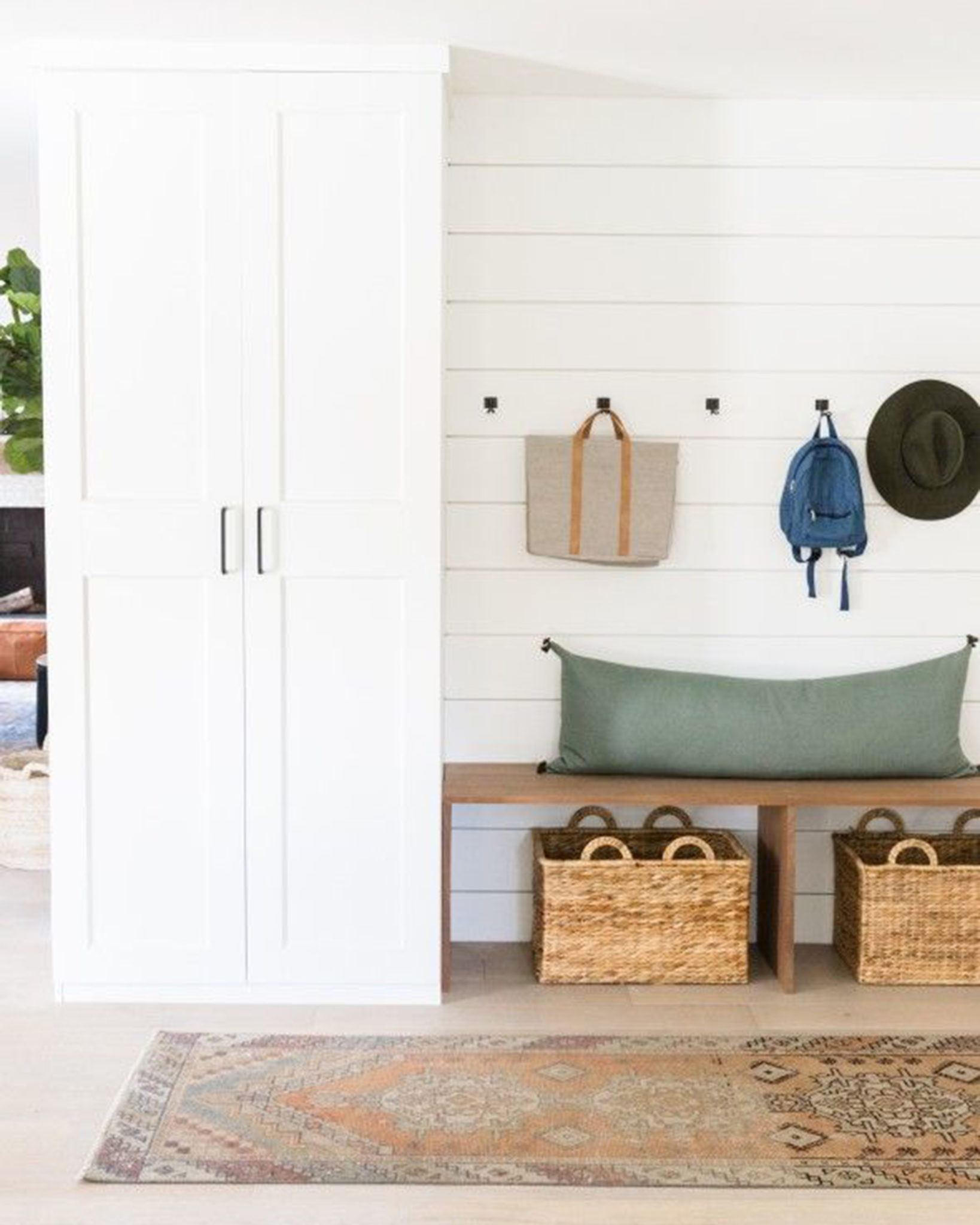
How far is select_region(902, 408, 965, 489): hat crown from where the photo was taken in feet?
13.5

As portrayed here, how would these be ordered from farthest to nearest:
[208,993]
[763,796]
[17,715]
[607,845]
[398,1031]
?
[17,715]
[607,845]
[763,796]
[208,993]
[398,1031]

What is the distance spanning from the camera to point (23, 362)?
15.8ft

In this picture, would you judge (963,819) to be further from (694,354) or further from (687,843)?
(694,354)

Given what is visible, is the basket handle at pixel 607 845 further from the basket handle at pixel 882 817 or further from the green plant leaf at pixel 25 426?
the green plant leaf at pixel 25 426

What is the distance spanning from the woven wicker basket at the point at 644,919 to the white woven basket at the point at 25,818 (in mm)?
1827

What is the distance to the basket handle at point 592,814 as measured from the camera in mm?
4199

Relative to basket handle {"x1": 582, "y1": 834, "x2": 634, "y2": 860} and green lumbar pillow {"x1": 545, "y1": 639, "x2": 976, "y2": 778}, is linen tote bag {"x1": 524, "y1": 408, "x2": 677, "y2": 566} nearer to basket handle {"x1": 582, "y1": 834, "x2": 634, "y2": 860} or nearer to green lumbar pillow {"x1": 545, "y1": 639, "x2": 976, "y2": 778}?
green lumbar pillow {"x1": 545, "y1": 639, "x2": 976, "y2": 778}

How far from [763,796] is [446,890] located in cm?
85

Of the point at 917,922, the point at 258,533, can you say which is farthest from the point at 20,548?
the point at 917,922

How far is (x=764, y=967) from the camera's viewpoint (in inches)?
161

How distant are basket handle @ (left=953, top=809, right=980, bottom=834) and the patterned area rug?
75cm

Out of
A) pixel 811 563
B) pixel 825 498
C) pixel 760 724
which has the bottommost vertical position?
pixel 760 724

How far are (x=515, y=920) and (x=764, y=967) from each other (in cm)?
70

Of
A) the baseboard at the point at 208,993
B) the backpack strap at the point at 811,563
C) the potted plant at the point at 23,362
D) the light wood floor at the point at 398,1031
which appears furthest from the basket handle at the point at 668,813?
the potted plant at the point at 23,362
